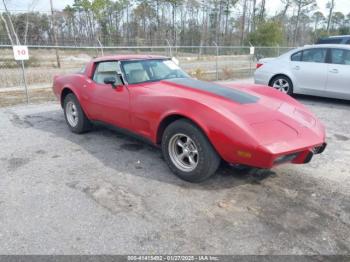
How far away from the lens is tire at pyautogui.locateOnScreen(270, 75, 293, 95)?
845 cm

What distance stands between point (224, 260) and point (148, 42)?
40.4m

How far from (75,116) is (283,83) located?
5741 millimetres

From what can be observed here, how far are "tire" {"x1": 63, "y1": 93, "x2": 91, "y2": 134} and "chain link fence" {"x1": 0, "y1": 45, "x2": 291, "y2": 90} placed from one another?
14.1 ft

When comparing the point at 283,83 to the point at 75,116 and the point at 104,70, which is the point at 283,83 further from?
the point at 75,116

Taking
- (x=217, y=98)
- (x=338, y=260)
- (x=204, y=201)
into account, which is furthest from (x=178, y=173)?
(x=338, y=260)

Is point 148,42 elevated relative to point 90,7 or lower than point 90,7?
lower

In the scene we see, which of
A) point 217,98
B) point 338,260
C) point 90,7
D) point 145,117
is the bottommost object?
point 338,260

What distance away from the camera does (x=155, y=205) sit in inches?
122

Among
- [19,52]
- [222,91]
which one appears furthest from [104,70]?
[19,52]

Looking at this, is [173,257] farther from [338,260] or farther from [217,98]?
[217,98]

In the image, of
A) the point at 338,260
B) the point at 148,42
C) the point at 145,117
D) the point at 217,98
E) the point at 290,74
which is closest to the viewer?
the point at 338,260

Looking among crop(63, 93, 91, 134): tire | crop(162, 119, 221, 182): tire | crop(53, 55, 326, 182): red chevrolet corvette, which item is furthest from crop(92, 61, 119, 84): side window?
crop(162, 119, 221, 182): tire

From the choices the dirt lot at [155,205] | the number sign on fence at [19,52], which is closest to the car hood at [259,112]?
the dirt lot at [155,205]

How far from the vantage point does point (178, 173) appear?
364 centimetres
